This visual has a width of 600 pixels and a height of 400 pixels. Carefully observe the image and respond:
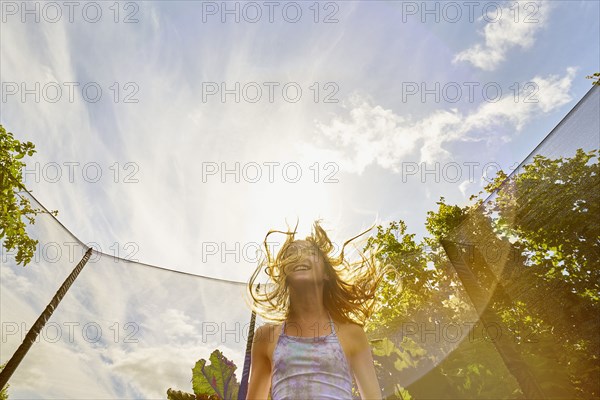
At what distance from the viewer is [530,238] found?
4.82 meters

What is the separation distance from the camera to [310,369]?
1271 millimetres

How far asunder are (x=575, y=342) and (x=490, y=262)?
60.4 inches

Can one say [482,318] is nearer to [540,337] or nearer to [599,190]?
[540,337]

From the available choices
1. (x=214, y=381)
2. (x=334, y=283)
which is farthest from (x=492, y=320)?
(x=214, y=381)

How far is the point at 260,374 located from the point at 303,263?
590 millimetres

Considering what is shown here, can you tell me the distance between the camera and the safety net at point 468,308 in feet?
13.3

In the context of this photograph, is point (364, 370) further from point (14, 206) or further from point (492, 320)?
point (14, 206)

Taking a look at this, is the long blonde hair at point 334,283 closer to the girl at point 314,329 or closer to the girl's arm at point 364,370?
the girl at point 314,329

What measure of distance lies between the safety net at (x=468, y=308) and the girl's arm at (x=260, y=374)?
2632 mm

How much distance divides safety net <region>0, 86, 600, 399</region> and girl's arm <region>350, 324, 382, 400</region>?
2895 millimetres

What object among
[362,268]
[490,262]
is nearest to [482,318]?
[490,262]

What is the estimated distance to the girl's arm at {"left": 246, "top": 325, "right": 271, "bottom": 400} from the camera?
144cm

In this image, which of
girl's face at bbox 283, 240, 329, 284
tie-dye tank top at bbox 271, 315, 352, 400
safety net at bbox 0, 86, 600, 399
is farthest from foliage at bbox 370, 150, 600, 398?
tie-dye tank top at bbox 271, 315, 352, 400

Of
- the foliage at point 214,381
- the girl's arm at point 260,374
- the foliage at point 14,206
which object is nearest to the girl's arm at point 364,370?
the girl's arm at point 260,374
